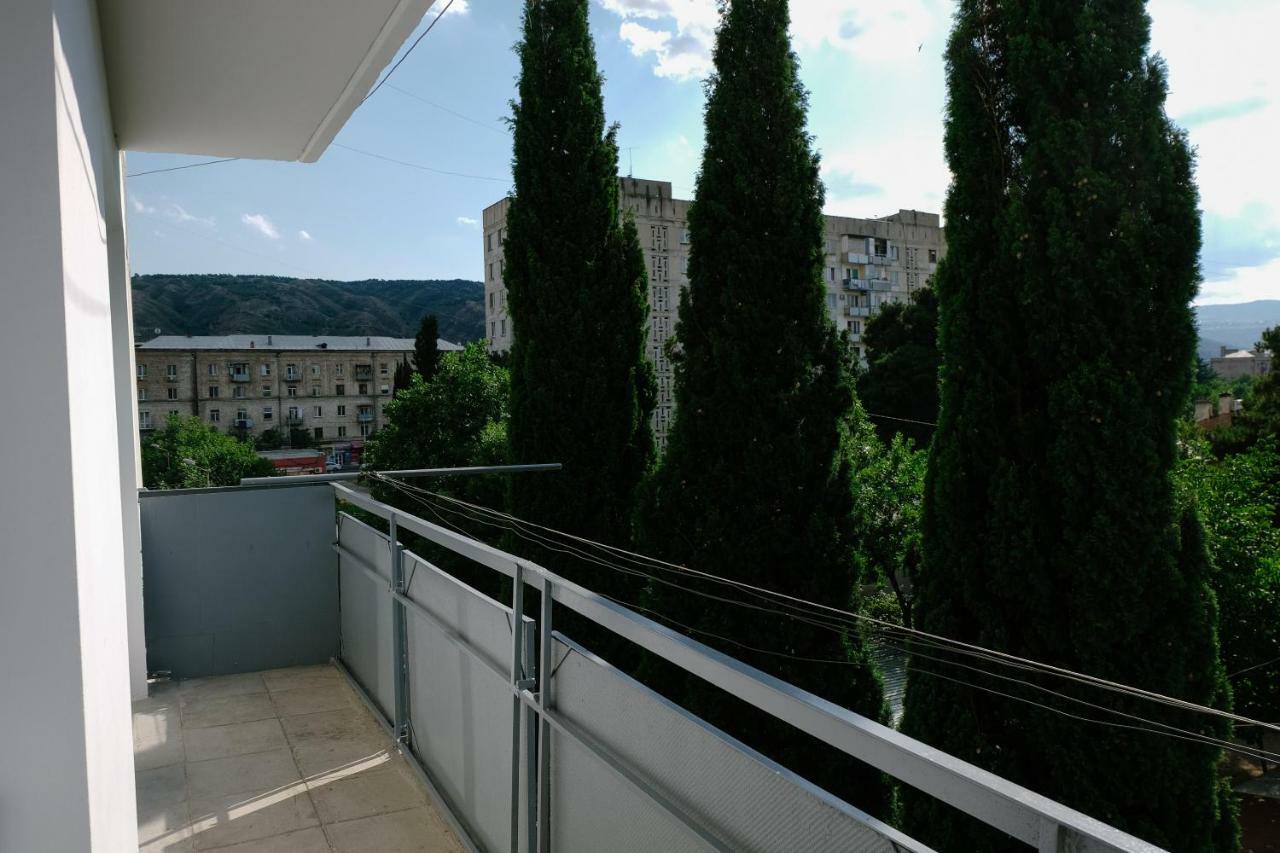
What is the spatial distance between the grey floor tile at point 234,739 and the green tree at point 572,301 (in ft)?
18.8

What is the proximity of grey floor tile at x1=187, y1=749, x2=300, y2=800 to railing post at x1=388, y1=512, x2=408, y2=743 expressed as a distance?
459 millimetres

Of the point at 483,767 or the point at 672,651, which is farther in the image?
the point at 483,767

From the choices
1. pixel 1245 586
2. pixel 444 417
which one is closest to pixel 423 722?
pixel 1245 586

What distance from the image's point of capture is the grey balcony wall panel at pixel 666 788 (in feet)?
4.49

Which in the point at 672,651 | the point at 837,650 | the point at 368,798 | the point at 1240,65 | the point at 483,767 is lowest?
the point at 837,650

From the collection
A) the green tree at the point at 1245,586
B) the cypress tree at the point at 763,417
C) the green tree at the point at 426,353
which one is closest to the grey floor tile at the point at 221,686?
the cypress tree at the point at 763,417

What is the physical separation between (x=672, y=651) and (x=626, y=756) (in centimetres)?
34

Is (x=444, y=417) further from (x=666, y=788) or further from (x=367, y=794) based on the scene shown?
(x=666, y=788)

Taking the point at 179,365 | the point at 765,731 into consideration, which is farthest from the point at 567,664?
the point at 179,365

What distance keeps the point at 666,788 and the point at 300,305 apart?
340 ft

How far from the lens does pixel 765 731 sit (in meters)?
7.27

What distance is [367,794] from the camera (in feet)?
11.8

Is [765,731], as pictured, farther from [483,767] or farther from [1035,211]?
[483,767]

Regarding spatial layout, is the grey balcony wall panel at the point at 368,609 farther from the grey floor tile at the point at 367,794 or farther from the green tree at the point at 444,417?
the green tree at the point at 444,417
